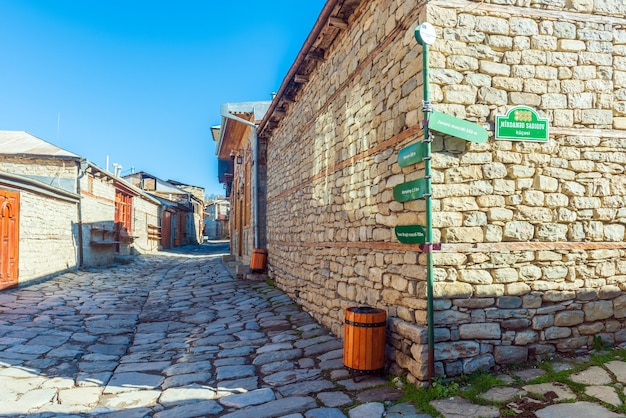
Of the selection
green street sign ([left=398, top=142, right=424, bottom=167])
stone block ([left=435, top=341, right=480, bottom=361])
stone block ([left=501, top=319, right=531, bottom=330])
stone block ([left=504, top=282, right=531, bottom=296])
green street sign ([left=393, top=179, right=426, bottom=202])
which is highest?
green street sign ([left=398, top=142, right=424, bottom=167])

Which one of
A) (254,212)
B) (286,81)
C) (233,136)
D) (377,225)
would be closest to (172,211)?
(233,136)

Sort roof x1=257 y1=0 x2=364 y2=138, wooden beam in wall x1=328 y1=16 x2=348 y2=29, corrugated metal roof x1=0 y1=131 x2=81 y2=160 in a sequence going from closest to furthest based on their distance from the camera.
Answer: roof x1=257 y1=0 x2=364 y2=138, wooden beam in wall x1=328 y1=16 x2=348 y2=29, corrugated metal roof x1=0 y1=131 x2=81 y2=160

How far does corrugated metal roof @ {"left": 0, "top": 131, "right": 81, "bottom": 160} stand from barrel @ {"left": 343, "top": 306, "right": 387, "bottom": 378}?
40.3 feet

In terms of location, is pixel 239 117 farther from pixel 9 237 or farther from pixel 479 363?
pixel 479 363

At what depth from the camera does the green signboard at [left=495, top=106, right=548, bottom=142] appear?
389 cm

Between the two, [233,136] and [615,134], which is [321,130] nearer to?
[615,134]

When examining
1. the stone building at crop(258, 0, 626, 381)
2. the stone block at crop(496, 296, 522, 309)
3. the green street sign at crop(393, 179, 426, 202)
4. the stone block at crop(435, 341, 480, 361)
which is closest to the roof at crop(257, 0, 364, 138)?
the stone building at crop(258, 0, 626, 381)

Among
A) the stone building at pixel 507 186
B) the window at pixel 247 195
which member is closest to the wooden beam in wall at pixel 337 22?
the stone building at pixel 507 186

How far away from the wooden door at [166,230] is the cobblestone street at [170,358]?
16.0 meters

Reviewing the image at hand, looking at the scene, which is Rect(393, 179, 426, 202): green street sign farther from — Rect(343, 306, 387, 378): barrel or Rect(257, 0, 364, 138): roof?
Rect(257, 0, 364, 138): roof

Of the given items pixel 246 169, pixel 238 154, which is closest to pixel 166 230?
pixel 238 154

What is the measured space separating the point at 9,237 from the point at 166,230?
52.9 ft

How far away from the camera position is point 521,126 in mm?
3916

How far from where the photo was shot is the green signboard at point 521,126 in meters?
3.89
